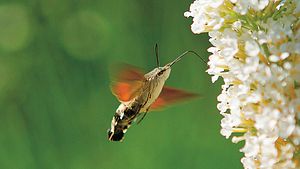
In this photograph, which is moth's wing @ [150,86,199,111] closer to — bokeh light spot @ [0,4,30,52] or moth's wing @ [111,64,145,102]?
moth's wing @ [111,64,145,102]

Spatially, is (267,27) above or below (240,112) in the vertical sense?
above

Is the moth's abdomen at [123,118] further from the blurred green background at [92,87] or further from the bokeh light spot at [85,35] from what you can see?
the bokeh light spot at [85,35]

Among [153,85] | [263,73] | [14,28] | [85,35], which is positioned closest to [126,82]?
[153,85]

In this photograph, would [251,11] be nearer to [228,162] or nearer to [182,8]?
[228,162]

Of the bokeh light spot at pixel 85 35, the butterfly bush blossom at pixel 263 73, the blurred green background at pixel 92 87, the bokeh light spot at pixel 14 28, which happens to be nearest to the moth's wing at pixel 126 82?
the butterfly bush blossom at pixel 263 73

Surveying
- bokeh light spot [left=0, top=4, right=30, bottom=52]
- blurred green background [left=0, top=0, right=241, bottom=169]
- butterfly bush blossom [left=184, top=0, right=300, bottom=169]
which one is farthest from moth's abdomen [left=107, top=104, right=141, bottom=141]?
bokeh light spot [left=0, top=4, right=30, bottom=52]

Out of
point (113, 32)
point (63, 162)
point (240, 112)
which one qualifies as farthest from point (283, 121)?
point (113, 32)
